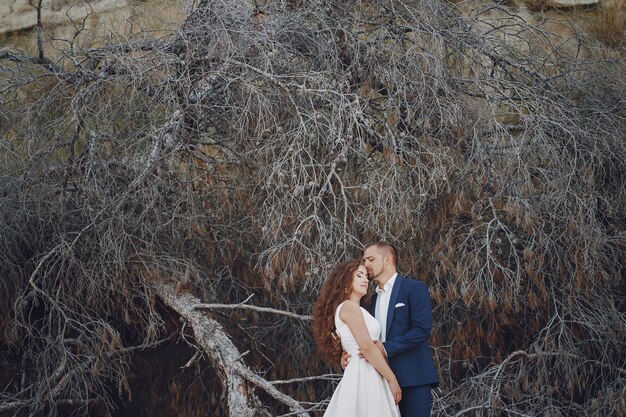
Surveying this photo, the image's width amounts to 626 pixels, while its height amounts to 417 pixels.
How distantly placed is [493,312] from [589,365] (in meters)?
0.85

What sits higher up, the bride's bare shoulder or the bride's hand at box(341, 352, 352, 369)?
the bride's bare shoulder

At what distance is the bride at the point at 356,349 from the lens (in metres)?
5.59

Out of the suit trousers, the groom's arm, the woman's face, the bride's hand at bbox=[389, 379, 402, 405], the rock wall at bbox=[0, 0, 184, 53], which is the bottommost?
the rock wall at bbox=[0, 0, 184, 53]

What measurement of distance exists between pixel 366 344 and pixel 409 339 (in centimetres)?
24

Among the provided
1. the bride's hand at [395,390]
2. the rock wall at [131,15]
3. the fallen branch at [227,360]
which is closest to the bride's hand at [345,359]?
the bride's hand at [395,390]

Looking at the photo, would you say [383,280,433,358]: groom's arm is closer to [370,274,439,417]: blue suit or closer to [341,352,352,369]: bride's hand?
[370,274,439,417]: blue suit

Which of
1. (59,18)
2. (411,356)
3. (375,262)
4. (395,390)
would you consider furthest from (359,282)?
(59,18)

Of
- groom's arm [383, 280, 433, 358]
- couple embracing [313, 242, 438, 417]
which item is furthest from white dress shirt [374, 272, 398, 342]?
groom's arm [383, 280, 433, 358]

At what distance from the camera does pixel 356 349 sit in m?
5.70

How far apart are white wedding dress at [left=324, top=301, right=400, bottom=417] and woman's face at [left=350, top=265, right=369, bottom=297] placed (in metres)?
0.11

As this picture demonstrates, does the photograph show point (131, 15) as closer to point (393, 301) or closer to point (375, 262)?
point (375, 262)

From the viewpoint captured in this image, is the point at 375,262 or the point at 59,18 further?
the point at 59,18

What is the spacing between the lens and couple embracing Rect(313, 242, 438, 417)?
560cm

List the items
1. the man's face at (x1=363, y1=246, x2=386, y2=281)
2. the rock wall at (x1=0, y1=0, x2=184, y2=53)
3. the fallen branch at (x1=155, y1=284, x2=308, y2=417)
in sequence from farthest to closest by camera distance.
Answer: the rock wall at (x1=0, y1=0, x2=184, y2=53), the fallen branch at (x1=155, y1=284, x2=308, y2=417), the man's face at (x1=363, y1=246, x2=386, y2=281)
